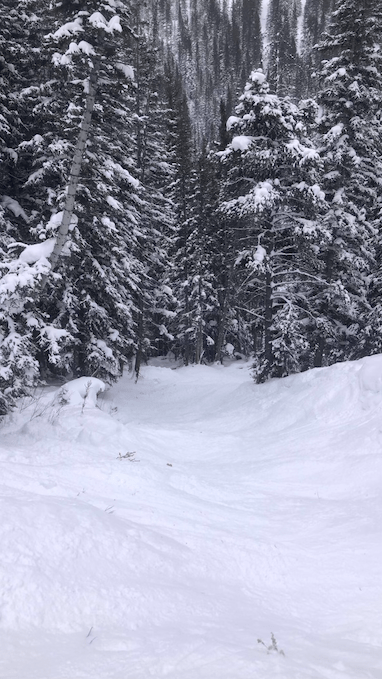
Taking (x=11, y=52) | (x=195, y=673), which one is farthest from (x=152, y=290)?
(x=195, y=673)

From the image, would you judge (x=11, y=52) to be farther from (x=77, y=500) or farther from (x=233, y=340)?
(x=233, y=340)

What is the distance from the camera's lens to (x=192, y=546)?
5039mm

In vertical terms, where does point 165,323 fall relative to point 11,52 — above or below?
below

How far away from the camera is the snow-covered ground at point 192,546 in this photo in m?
2.91

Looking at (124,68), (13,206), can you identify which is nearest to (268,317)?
(124,68)

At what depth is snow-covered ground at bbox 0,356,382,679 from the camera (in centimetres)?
291

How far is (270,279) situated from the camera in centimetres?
1541

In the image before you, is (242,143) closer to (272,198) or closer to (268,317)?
(272,198)

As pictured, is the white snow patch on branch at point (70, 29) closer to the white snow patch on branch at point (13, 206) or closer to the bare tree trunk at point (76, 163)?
the bare tree trunk at point (76, 163)

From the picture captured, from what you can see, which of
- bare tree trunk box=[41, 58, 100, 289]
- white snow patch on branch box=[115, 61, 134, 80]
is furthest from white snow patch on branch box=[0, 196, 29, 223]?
white snow patch on branch box=[115, 61, 134, 80]

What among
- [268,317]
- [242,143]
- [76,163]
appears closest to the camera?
[76,163]

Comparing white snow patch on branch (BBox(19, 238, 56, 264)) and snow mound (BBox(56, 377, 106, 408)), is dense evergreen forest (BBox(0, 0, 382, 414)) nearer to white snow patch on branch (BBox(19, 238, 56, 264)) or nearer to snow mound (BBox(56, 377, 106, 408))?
white snow patch on branch (BBox(19, 238, 56, 264))

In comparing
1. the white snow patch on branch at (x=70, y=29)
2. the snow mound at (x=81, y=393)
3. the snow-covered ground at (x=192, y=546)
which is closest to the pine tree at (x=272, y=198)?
the snow-covered ground at (x=192, y=546)

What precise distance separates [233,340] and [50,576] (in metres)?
34.3
